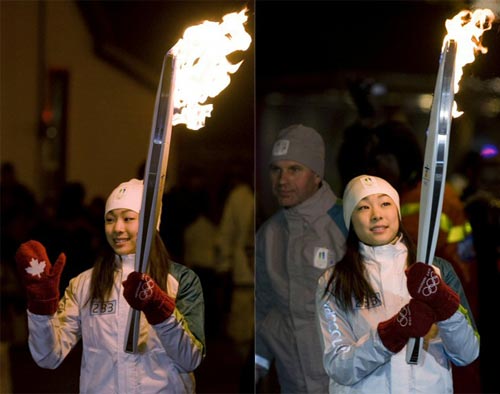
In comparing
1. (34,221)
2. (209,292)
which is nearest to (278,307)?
(209,292)

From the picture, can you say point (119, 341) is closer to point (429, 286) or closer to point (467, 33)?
point (429, 286)

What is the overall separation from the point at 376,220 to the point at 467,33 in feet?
2.10

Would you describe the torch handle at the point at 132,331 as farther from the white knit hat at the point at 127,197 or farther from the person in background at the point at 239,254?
the person in background at the point at 239,254

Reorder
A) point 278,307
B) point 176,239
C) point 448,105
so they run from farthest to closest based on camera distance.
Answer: point 278,307
point 176,239
point 448,105

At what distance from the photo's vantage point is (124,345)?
2.80m

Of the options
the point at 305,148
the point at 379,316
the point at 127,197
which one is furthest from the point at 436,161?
the point at 127,197

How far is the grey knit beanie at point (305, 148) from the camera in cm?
320

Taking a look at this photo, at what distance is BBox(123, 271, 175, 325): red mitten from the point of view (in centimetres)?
264

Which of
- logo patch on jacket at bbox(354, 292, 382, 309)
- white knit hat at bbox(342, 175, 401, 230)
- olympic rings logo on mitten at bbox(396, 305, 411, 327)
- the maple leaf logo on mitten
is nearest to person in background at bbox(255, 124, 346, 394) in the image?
white knit hat at bbox(342, 175, 401, 230)

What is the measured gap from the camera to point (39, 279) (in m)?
2.74

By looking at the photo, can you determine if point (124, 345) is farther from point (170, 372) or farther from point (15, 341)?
point (15, 341)

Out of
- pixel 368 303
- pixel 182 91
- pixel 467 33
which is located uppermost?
pixel 467 33

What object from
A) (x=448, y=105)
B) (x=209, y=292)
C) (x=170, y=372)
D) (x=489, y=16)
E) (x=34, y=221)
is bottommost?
(x=170, y=372)

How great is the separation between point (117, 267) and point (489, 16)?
1.39m
